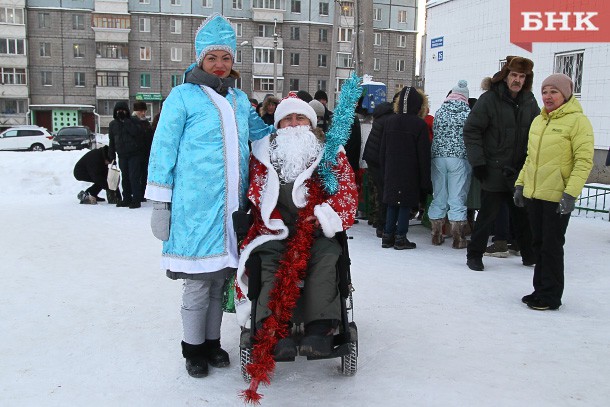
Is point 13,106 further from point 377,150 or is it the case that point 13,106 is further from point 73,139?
point 377,150

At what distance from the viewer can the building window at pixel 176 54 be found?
48.2m

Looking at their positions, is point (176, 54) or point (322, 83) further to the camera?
point (322, 83)

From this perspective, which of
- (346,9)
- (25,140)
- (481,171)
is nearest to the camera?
(481,171)

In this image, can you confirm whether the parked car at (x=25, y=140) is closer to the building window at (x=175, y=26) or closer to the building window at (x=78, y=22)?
the building window at (x=78, y=22)

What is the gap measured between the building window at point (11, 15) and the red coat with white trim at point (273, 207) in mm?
50012

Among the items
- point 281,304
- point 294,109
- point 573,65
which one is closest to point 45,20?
point 573,65

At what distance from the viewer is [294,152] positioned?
341cm

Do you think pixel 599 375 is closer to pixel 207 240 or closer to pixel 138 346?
pixel 207 240

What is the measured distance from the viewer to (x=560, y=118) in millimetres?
4430

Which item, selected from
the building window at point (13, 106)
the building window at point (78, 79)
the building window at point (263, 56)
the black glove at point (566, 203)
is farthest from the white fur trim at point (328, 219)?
the building window at point (13, 106)

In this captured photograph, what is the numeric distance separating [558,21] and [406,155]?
9.03 meters

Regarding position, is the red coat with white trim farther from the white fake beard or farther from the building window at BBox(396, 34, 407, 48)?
the building window at BBox(396, 34, 407, 48)

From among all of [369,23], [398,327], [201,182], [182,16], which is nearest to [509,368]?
[398,327]

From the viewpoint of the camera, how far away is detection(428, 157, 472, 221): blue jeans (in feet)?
21.6
